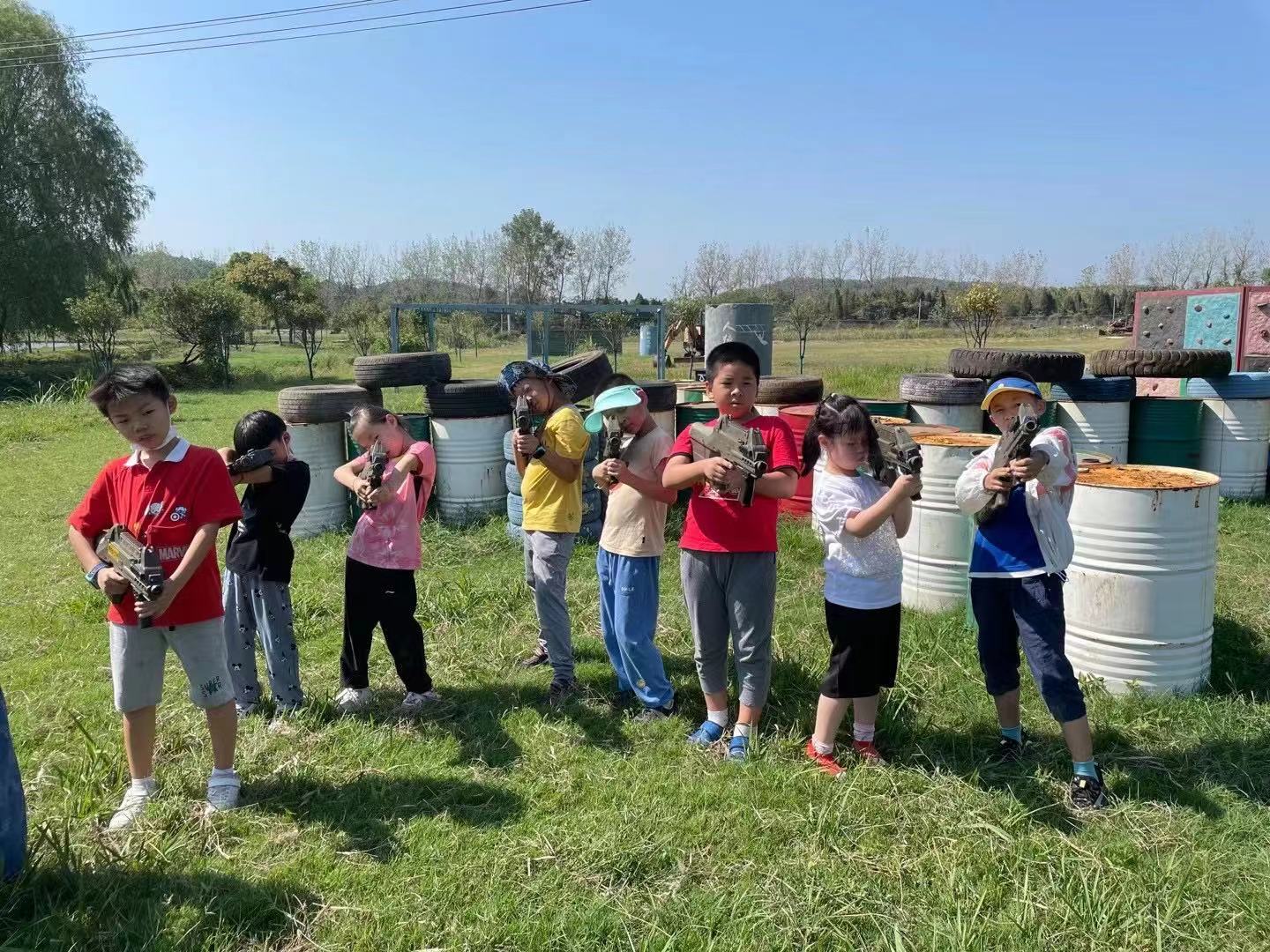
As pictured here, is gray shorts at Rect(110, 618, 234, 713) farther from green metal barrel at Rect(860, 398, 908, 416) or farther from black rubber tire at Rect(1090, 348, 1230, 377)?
black rubber tire at Rect(1090, 348, 1230, 377)

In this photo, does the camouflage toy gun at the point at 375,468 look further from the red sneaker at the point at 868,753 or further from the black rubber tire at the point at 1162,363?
the black rubber tire at the point at 1162,363

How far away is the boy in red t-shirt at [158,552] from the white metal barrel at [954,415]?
20.2ft

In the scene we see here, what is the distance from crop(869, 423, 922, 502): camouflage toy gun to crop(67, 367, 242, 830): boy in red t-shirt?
2.45m

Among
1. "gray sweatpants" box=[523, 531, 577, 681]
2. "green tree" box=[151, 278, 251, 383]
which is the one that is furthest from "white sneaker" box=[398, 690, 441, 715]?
"green tree" box=[151, 278, 251, 383]

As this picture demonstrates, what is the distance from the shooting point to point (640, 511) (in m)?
3.93

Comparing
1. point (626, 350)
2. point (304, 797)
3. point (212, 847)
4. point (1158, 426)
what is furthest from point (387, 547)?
point (626, 350)

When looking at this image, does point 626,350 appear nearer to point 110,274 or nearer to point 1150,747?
point 110,274

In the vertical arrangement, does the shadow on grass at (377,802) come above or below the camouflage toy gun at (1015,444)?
below

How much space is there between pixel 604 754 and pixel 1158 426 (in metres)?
6.68

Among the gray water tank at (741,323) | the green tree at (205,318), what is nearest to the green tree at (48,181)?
the green tree at (205,318)

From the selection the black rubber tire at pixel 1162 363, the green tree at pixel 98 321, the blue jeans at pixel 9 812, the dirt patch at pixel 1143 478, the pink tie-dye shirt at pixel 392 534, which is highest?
the green tree at pixel 98 321

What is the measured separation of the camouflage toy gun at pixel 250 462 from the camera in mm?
3867

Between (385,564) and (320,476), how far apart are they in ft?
13.2

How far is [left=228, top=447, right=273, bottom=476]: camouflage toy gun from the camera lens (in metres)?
3.87
